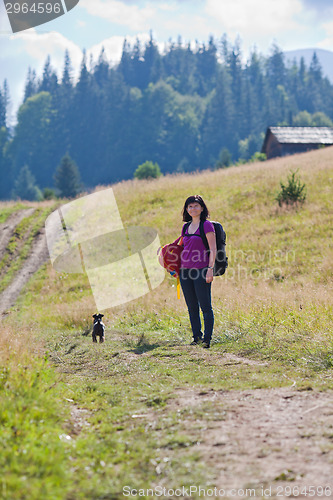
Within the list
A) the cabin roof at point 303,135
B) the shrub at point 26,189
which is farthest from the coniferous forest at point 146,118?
the cabin roof at point 303,135

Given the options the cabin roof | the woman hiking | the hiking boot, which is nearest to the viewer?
the woman hiking

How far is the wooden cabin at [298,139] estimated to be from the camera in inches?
1957

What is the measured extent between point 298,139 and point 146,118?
9554 centimetres

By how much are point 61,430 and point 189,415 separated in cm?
110

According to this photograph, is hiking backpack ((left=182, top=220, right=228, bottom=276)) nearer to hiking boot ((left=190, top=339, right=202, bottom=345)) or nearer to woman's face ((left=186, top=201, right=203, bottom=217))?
woman's face ((left=186, top=201, right=203, bottom=217))

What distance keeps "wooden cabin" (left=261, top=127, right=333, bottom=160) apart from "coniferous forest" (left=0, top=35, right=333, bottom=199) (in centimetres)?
6600

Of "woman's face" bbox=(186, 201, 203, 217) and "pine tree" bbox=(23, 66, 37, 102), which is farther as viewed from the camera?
"pine tree" bbox=(23, 66, 37, 102)

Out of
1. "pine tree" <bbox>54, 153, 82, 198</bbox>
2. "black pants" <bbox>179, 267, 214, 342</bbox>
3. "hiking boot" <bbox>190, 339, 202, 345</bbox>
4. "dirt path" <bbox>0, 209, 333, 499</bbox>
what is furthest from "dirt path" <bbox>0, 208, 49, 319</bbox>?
"pine tree" <bbox>54, 153, 82, 198</bbox>

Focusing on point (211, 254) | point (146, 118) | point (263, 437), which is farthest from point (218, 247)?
point (146, 118)

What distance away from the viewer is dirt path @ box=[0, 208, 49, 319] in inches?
709

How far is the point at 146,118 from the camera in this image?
13950cm

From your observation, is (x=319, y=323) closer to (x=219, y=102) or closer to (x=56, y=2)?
(x=56, y=2)

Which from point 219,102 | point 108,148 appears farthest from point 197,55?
point 108,148

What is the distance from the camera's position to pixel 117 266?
63.5 ft
